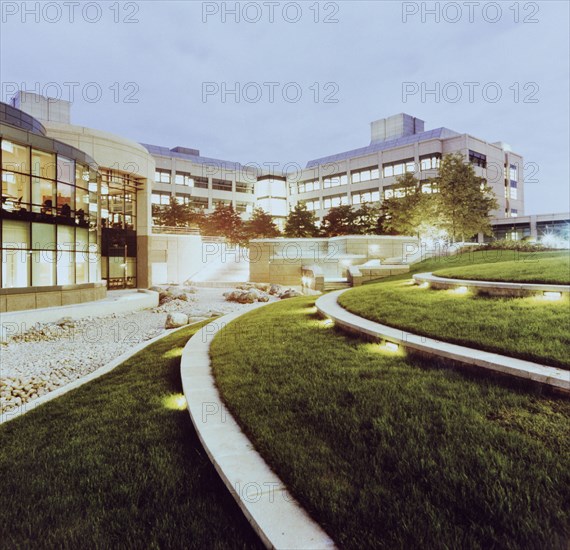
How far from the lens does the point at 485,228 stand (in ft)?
102

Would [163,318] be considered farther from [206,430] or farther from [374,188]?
[374,188]

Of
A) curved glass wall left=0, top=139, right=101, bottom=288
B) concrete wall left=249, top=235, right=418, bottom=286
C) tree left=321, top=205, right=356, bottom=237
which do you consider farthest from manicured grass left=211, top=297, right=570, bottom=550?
tree left=321, top=205, right=356, bottom=237

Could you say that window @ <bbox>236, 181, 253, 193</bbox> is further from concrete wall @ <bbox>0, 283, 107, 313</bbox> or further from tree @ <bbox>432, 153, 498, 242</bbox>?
concrete wall @ <bbox>0, 283, 107, 313</bbox>

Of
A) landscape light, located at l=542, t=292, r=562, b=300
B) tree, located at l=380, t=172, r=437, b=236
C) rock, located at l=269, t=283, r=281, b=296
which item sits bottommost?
rock, located at l=269, t=283, r=281, b=296

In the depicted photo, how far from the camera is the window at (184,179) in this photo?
66.9 meters

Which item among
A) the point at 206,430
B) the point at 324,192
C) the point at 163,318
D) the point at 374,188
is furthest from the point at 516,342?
the point at 324,192

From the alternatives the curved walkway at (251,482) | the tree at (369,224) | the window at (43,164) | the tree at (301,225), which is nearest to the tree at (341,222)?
the tree at (369,224)

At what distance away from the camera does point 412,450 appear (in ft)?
11.8

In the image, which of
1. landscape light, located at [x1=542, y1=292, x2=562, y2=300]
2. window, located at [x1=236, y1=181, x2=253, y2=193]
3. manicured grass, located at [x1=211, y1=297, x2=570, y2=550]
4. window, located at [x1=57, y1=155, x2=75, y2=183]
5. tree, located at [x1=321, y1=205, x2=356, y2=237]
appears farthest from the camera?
window, located at [x1=236, y1=181, x2=253, y2=193]

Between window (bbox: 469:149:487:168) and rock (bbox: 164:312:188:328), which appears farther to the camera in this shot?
window (bbox: 469:149:487:168)

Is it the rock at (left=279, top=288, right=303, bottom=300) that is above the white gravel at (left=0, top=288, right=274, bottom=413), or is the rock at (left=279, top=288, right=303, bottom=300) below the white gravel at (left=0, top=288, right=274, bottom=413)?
above

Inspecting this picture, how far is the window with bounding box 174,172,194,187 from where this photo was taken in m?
66.9

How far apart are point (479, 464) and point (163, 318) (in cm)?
1803

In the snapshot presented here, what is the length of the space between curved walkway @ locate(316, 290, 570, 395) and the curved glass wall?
16.9 m
